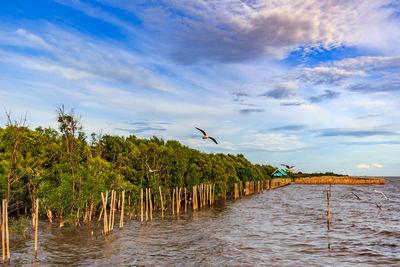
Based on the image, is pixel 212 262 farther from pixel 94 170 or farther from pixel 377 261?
pixel 94 170

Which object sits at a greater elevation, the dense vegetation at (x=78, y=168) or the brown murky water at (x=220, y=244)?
the dense vegetation at (x=78, y=168)

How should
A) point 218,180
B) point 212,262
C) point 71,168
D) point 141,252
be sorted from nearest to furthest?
point 212,262 < point 141,252 < point 71,168 < point 218,180

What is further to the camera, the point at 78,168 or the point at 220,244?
the point at 78,168

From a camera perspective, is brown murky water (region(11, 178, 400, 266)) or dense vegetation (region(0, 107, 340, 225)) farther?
dense vegetation (region(0, 107, 340, 225))

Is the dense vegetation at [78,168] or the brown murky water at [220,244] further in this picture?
the dense vegetation at [78,168]

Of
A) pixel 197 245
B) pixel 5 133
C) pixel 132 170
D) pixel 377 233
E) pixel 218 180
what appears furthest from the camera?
pixel 218 180

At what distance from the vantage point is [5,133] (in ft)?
108

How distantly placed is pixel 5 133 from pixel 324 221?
1365 inches

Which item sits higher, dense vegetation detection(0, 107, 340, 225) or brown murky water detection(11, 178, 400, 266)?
dense vegetation detection(0, 107, 340, 225)

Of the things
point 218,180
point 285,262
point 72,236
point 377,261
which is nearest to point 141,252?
point 72,236

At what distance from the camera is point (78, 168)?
25875 millimetres

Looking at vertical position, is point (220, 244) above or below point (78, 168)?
below

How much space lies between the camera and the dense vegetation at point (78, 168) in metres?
24.6

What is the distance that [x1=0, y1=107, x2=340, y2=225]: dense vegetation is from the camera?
24.6m
